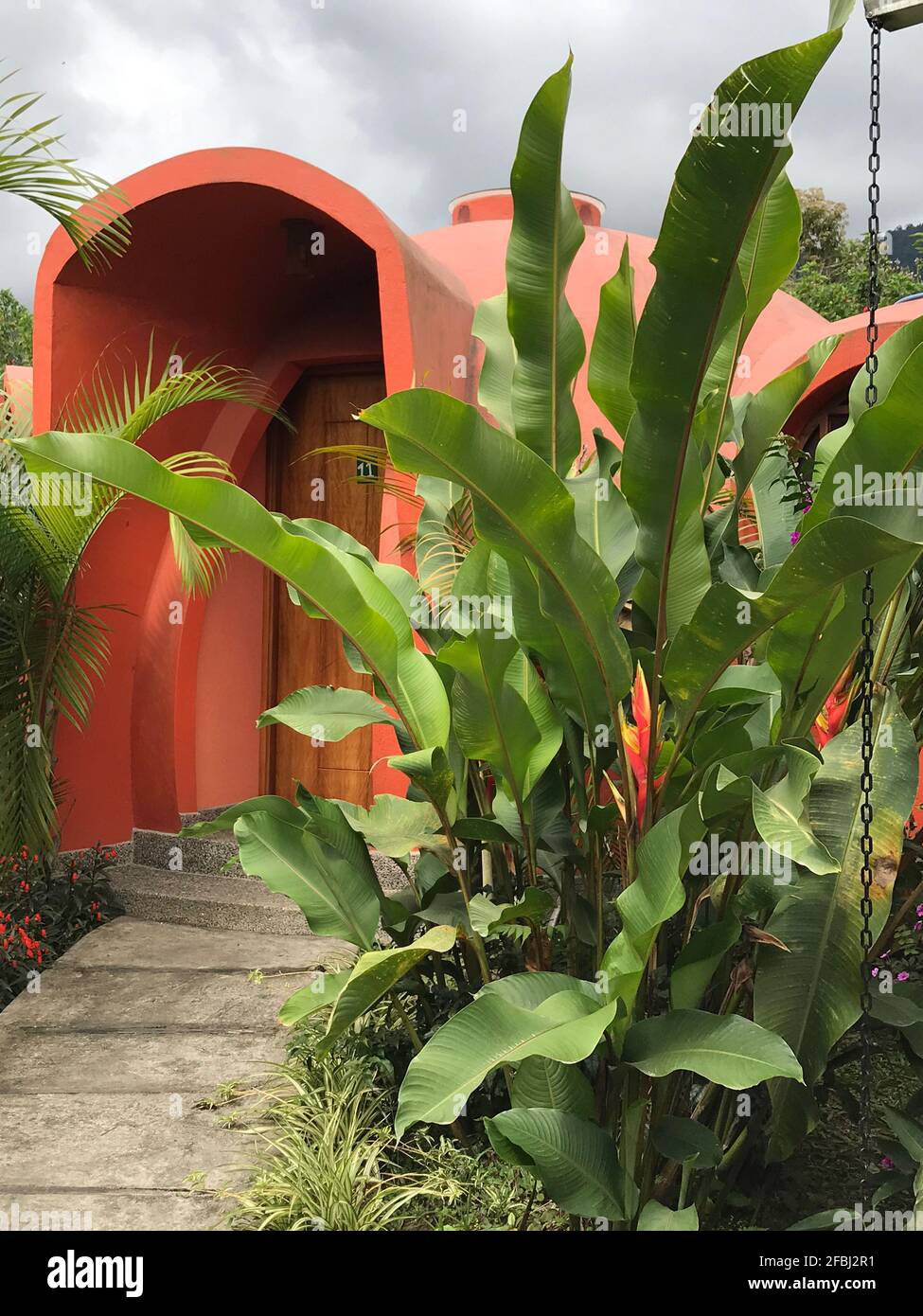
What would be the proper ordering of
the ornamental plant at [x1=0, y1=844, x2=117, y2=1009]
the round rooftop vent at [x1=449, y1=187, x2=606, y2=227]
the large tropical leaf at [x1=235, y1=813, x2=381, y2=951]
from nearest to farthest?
the large tropical leaf at [x1=235, y1=813, x2=381, y2=951]
the ornamental plant at [x1=0, y1=844, x2=117, y2=1009]
the round rooftop vent at [x1=449, y1=187, x2=606, y2=227]

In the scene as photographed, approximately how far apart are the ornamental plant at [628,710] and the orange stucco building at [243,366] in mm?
2173

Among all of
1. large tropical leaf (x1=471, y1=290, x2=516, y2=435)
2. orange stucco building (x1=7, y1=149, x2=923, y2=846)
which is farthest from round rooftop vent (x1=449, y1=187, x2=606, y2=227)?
large tropical leaf (x1=471, y1=290, x2=516, y2=435)

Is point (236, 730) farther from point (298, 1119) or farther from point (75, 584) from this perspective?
point (298, 1119)

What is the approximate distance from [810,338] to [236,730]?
4.48 m

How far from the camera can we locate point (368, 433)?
705 centimetres

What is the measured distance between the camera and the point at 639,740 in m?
3.23

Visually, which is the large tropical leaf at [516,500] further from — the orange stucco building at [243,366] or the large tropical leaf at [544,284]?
the orange stucco building at [243,366]

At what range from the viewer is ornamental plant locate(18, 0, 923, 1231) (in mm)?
2486

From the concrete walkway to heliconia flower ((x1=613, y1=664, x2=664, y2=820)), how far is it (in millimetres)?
1906

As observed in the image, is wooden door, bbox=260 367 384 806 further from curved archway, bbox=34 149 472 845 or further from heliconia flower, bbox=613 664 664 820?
heliconia flower, bbox=613 664 664 820

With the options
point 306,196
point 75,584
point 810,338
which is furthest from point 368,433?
point 810,338

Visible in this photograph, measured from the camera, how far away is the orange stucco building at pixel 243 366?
19.4 feet

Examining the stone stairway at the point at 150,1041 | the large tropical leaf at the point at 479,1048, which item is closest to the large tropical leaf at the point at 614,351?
the large tropical leaf at the point at 479,1048

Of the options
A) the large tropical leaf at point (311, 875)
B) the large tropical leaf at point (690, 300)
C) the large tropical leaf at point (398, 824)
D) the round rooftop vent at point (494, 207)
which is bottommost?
the large tropical leaf at point (311, 875)
